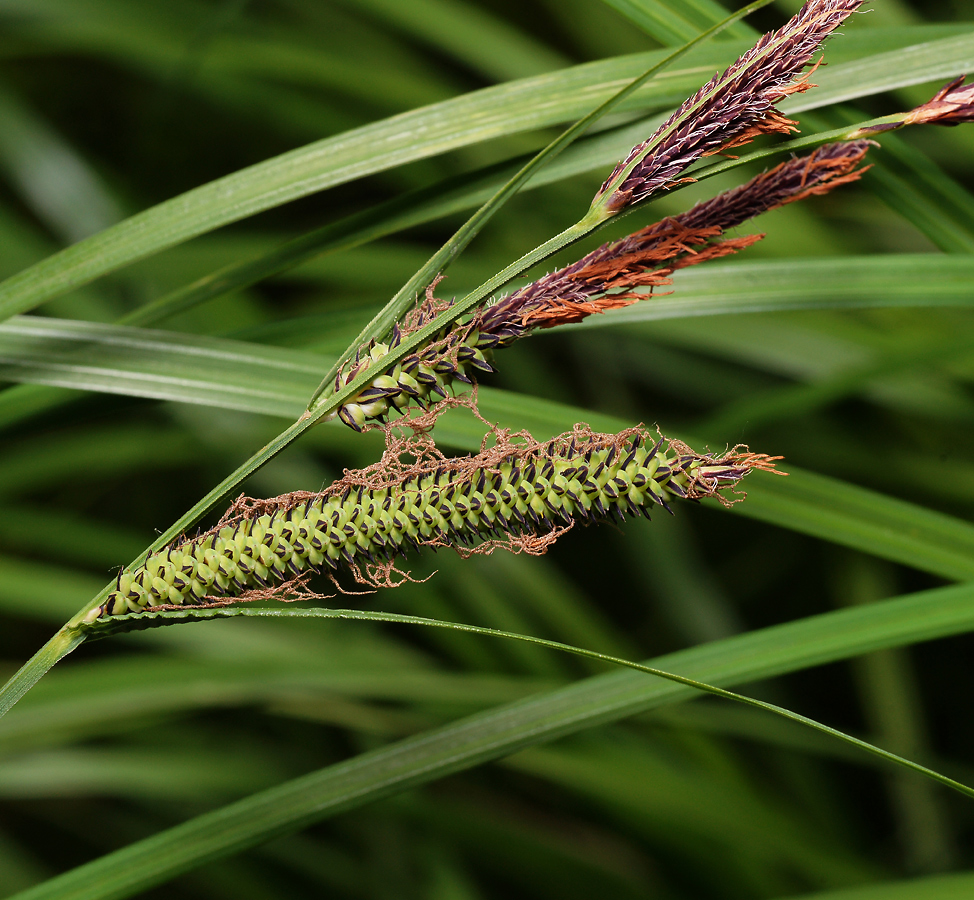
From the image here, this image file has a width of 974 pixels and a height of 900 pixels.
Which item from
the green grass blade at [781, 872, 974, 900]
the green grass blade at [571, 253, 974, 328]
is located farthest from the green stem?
the green grass blade at [781, 872, 974, 900]

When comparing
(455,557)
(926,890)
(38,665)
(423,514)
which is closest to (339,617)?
(423,514)

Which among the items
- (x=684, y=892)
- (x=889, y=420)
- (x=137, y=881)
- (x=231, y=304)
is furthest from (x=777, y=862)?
(x=231, y=304)

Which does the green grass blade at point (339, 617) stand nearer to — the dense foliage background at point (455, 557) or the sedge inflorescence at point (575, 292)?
the sedge inflorescence at point (575, 292)

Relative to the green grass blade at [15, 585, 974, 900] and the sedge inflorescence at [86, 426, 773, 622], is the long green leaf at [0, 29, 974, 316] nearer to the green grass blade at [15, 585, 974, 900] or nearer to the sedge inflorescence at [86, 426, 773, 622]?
the sedge inflorescence at [86, 426, 773, 622]

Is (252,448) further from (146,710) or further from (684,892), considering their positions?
(684,892)

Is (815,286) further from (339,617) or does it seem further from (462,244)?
(339,617)

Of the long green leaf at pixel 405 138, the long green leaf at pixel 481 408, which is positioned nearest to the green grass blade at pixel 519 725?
the long green leaf at pixel 481 408

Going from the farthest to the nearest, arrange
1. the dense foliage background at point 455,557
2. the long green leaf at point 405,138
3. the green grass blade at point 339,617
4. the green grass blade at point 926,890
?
the dense foliage background at point 455,557 → the green grass blade at point 926,890 → the long green leaf at point 405,138 → the green grass blade at point 339,617

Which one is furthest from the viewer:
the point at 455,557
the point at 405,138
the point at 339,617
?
the point at 455,557
